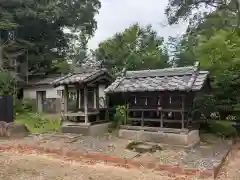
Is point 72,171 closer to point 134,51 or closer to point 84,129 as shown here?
point 84,129

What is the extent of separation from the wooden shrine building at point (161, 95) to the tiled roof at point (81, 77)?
4.93ft

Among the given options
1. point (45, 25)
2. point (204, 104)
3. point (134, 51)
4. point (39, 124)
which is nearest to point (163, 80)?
point (204, 104)

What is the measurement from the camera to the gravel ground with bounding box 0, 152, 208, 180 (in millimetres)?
7660

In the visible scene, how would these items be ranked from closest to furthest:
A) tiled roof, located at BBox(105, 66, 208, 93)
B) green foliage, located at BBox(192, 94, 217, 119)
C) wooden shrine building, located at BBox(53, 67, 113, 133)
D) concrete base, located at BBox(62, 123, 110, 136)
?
tiled roof, located at BBox(105, 66, 208, 93), green foliage, located at BBox(192, 94, 217, 119), concrete base, located at BBox(62, 123, 110, 136), wooden shrine building, located at BBox(53, 67, 113, 133)

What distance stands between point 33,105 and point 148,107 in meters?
15.8

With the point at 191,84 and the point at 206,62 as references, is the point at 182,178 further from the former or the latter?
the point at 206,62

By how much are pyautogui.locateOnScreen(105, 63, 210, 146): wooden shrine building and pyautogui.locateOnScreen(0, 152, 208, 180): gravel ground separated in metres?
3.99

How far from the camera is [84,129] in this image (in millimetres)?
13773

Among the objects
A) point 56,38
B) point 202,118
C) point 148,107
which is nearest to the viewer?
point 148,107

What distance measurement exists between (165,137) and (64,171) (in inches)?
198

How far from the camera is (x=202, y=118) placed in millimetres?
14219

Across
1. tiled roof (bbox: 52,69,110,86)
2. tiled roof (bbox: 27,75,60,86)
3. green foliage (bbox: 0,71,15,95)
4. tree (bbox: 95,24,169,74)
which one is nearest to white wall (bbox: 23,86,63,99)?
tiled roof (bbox: 27,75,60,86)

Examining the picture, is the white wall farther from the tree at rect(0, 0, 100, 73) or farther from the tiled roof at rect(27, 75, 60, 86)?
the tree at rect(0, 0, 100, 73)

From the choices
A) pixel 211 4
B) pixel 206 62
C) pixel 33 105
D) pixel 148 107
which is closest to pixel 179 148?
pixel 148 107
